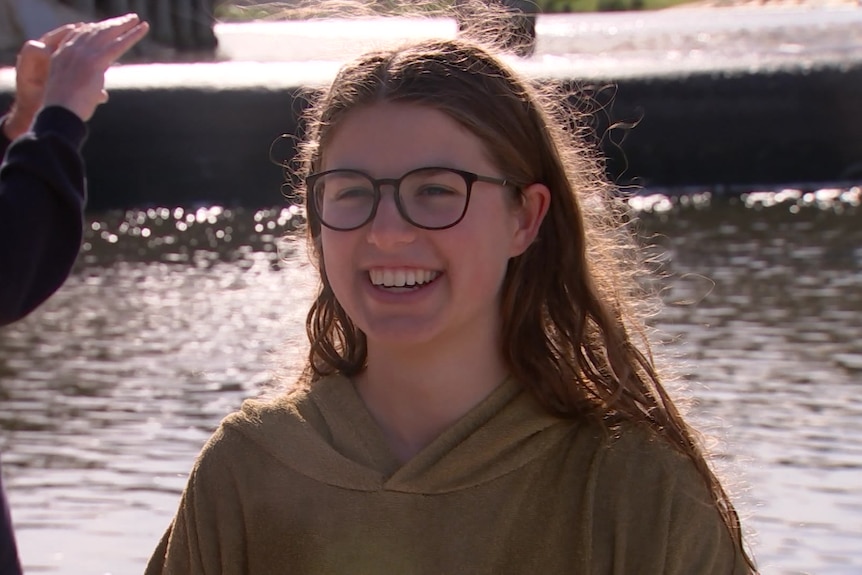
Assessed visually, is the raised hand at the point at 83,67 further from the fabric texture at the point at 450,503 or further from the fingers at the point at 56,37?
the fabric texture at the point at 450,503

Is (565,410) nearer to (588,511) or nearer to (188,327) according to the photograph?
(588,511)

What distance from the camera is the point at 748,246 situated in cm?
909

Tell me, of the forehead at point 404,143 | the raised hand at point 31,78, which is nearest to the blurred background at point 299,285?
the forehead at point 404,143

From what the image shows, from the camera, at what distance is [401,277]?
1.86 metres

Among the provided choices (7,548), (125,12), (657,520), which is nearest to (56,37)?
(7,548)

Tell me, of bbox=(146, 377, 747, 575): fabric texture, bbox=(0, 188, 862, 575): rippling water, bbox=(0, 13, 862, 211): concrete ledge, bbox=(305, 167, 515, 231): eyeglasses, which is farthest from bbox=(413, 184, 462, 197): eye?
bbox=(0, 13, 862, 211): concrete ledge

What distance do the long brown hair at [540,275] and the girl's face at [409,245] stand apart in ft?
0.09

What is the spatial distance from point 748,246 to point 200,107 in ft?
14.9

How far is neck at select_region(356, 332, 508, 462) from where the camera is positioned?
1910 mm

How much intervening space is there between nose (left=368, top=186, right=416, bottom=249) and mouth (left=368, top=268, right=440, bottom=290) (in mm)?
36

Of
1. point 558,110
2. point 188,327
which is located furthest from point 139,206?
point 558,110

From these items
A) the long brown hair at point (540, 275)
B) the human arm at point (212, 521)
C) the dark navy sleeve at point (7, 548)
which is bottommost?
the dark navy sleeve at point (7, 548)

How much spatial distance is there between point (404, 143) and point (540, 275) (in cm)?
29

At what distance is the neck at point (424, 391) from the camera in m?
1.91
